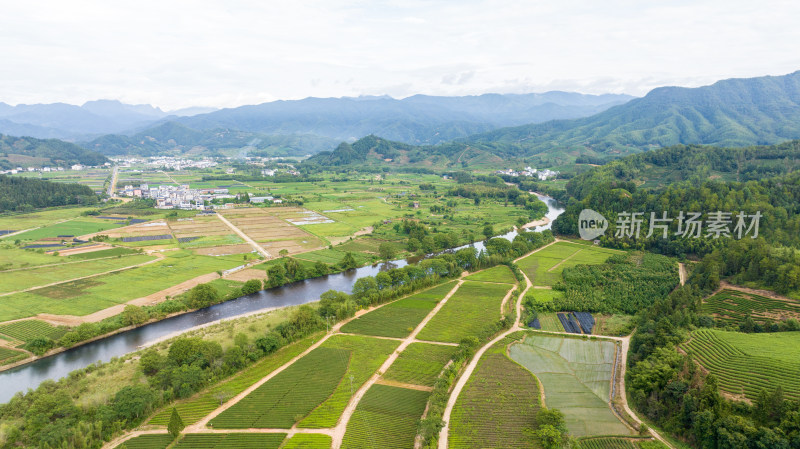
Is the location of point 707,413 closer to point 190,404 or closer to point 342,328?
point 342,328

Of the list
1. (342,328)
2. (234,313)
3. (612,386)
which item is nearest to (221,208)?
(234,313)

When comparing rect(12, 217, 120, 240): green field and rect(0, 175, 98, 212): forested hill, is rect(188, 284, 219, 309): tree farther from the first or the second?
rect(0, 175, 98, 212): forested hill

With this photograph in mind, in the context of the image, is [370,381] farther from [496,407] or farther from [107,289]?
[107,289]

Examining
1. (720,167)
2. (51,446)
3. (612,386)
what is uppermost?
(720,167)

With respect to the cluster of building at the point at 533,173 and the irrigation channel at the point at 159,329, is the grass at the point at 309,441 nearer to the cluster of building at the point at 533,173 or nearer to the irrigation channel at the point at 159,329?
the irrigation channel at the point at 159,329

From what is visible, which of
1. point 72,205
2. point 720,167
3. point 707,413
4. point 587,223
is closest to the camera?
point 707,413
